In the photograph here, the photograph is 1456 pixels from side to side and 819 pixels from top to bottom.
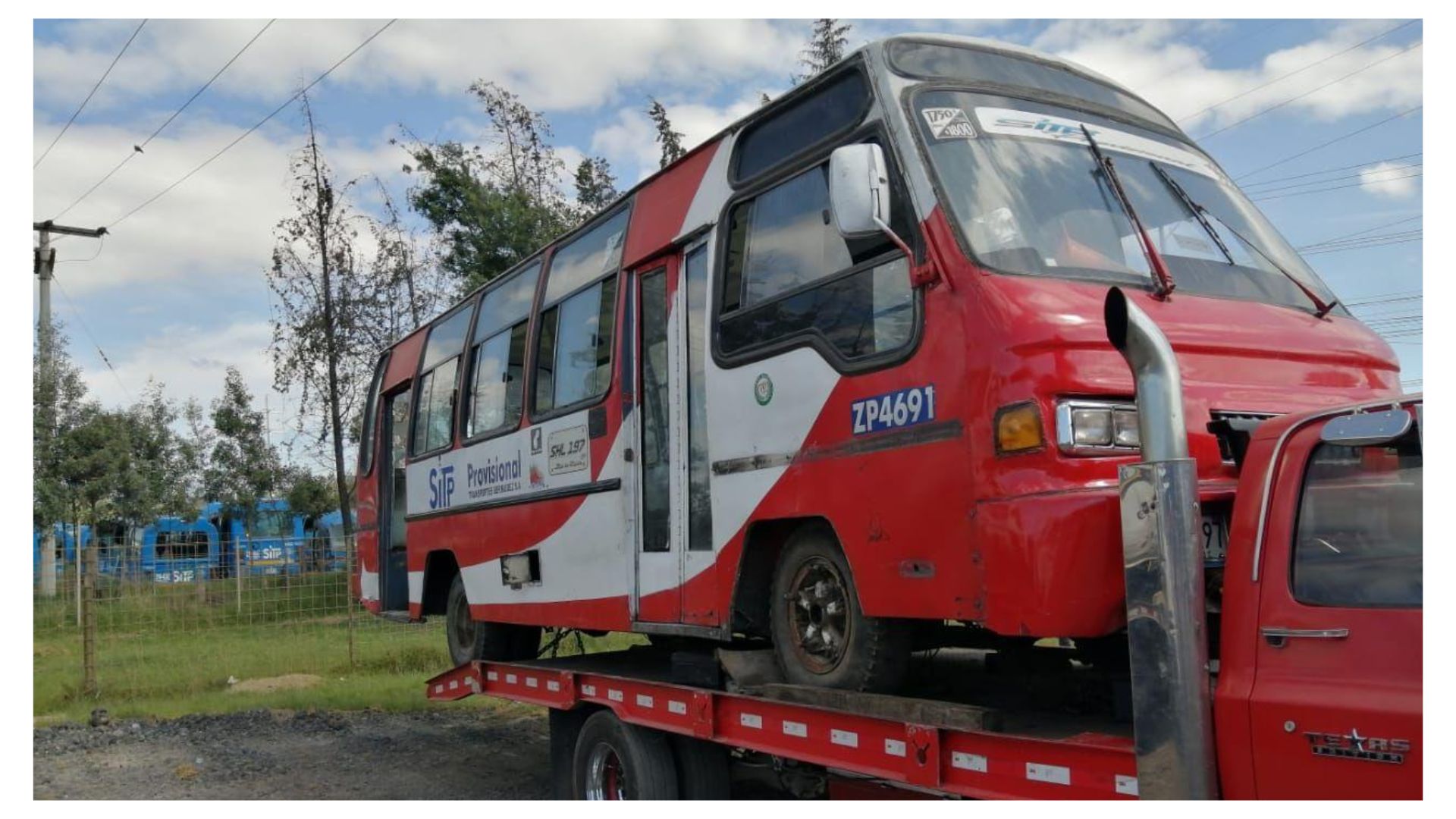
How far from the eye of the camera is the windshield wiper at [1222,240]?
4.64 m

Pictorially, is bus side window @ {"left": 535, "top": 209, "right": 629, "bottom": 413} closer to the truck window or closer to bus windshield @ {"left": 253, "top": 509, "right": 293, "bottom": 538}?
the truck window

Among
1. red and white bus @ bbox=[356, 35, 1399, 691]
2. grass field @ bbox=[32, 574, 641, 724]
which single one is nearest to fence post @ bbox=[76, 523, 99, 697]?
grass field @ bbox=[32, 574, 641, 724]

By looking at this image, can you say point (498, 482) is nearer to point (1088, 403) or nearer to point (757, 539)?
point (757, 539)

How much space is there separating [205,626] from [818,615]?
12.3 m

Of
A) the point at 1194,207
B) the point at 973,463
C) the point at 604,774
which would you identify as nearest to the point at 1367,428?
the point at 973,463

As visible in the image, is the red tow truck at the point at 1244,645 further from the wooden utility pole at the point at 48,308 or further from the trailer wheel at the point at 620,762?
the wooden utility pole at the point at 48,308

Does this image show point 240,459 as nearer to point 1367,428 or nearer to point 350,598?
point 350,598

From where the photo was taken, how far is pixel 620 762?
6355 mm

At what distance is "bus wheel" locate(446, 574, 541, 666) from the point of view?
29.1 feet

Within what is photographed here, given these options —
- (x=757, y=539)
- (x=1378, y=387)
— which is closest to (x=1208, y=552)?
(x=1378, y=387)

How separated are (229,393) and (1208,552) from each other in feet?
109

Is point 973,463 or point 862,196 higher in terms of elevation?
point 862,196

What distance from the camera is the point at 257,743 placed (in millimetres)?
10250

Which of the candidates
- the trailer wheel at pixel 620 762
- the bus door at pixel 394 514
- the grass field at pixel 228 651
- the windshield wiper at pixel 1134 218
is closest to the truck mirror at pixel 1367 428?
the windshield wiper at pixel 1134 218
